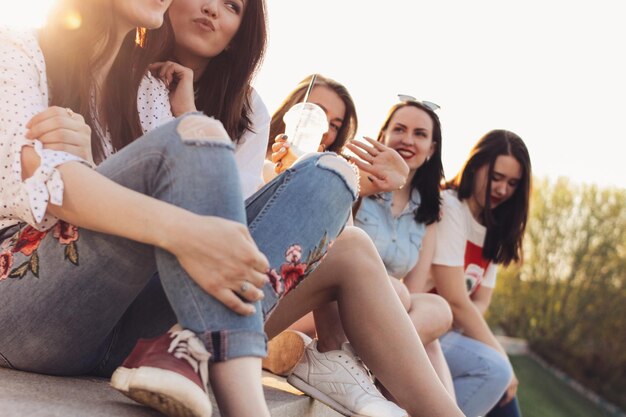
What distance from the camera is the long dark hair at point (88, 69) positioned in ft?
6.52

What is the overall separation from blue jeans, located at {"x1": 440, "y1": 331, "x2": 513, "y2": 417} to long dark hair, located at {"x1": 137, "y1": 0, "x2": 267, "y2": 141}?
2.17 m

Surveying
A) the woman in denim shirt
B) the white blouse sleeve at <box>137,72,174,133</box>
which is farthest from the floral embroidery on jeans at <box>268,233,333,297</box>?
the woman in denim shirt

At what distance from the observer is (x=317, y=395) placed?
2.40 m

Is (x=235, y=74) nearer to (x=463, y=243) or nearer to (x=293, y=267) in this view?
(x=293, y=267)

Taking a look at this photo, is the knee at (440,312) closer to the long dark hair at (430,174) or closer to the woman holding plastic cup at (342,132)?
the woman holding plastic cup at (342,132)

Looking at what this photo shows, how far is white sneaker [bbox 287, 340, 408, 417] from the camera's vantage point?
2238mm

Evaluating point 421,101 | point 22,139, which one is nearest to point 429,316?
point 421,101

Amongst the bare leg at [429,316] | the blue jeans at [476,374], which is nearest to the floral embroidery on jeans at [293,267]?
the bare leg at [429,316]

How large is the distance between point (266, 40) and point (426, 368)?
4.42 ft

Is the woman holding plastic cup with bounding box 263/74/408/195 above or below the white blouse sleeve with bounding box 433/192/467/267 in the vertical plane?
above

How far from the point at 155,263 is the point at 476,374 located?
3.03 m

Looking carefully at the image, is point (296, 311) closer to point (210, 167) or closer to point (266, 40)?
point (210, 167)

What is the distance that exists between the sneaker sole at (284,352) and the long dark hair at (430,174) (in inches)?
68.4

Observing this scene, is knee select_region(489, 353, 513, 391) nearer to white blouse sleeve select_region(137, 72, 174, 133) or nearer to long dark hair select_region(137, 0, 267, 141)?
long dark hair select_region(137, 0, 267, 141)
